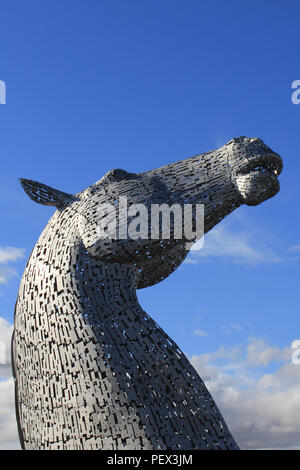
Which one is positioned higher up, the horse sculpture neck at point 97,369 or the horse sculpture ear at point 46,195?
the horse sculpture ear at point 46,195

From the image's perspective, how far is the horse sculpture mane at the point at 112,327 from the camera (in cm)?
454

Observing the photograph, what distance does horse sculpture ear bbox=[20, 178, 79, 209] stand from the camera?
226 inches

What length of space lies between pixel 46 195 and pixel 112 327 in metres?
1.68

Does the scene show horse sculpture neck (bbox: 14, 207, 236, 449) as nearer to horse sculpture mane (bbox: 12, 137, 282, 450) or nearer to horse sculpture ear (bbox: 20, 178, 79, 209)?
horse sculpture mane (bbox: 12, 137, 282, 450)

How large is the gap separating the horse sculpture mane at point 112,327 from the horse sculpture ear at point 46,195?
0.03 ft

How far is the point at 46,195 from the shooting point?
19.0 feet

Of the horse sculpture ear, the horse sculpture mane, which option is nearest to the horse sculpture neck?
the horse sculpture mane

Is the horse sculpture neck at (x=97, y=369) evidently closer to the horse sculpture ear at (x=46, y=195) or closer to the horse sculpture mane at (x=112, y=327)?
the horse sculpture mane at (x=112, y=327)

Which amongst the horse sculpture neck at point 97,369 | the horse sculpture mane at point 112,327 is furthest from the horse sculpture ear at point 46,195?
the horse sculpture neck at point 97,369

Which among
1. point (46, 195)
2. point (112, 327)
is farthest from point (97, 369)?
point (46, 195)

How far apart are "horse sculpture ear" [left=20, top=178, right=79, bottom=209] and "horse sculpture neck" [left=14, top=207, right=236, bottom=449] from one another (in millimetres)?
481
